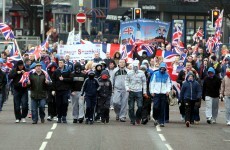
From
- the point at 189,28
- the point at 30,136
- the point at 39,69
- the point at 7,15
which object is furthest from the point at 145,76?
the point at 7,15

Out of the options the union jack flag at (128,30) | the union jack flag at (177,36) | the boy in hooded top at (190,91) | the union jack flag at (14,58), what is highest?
the union jack flag at (128,30)

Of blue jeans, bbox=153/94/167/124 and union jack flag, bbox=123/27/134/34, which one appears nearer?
blue jeans, bbox=153/94/167/124

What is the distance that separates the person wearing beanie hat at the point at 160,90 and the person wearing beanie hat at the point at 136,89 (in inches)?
14.4

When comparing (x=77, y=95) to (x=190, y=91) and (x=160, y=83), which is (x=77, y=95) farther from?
(x=190, y=91)

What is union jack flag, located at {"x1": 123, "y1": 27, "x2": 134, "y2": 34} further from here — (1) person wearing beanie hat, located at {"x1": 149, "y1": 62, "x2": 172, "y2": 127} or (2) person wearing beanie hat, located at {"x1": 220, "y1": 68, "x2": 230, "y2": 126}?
(1) person wearing beanie hat, located at {"x1": 149, "y1": 62, "x2": 172, "y2": 127}

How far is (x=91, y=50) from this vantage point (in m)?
35.4

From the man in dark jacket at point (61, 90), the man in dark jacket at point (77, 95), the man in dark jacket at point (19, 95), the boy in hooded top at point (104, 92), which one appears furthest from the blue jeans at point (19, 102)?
the boy in hooded top at point (104, 92)

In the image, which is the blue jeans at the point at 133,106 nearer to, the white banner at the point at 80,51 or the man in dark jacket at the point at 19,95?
the man in dark jacket at the point at 19,95

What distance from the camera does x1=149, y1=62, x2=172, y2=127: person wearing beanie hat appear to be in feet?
82.9

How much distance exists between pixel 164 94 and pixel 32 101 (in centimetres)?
342

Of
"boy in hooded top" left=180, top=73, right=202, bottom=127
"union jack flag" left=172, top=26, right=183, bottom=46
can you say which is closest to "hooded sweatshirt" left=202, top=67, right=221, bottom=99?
"boy in hooded top" left=180, top=73, right=202, bottom=127

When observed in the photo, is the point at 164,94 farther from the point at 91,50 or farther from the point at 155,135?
the point at 91,50

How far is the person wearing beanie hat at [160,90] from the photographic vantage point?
25.3 meters

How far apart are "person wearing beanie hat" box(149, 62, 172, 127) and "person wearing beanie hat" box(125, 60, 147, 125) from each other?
14.4 inches
